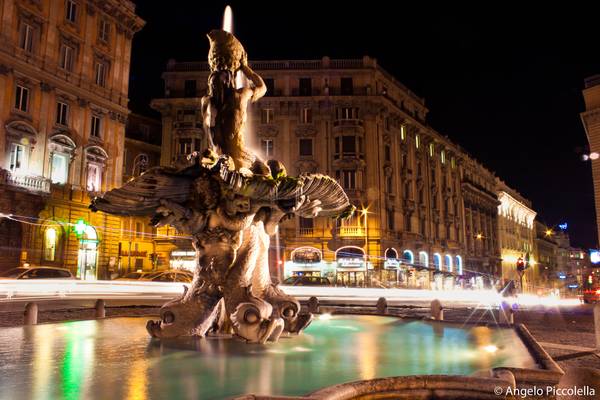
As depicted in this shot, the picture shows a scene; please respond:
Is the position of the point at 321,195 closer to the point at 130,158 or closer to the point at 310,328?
the point at 310,328

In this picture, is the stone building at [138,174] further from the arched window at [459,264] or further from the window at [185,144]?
the arched window at [459,264]

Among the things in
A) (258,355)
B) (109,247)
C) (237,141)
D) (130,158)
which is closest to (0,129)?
(109,247)

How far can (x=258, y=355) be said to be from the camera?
594 centimetres

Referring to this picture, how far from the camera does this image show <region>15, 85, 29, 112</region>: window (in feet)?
87.6

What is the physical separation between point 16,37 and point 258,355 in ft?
Result: 90.6

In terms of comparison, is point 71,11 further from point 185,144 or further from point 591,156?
point 591,156

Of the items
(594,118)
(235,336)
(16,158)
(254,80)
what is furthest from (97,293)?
(594,118)

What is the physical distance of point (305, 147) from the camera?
41062 millimetres

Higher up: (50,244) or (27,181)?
(27,181)

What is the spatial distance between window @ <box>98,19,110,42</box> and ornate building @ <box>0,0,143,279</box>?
0.07 m

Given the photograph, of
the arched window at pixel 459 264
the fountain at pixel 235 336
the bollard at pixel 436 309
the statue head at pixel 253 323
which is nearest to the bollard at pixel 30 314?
the fountain at pixel 235 336

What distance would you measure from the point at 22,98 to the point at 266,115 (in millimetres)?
A: 19191

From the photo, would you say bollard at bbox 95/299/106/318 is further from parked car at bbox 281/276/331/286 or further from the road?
parked car at bbox 281/276/331/286

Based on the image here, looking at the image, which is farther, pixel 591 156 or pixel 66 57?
pixel 66 57
